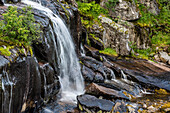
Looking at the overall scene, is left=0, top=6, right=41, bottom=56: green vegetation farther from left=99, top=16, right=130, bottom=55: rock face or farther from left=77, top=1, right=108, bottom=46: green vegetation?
left=99, top=16, right=130, bottom=55: rock face

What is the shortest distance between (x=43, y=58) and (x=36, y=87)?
1754mm

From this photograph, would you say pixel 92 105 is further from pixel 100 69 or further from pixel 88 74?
pixel 100 69

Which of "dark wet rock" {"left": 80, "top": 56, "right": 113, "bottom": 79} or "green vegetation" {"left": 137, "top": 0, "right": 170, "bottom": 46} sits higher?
"green vegetation" {"left": 137, "top": 0, "right": 170, "bottom": 46}

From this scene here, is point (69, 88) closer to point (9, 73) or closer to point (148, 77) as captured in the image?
point (9, 73)

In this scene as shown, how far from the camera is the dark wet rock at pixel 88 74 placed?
10352 millimetres

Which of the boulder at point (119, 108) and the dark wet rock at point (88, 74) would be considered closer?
the boulder at point (119, 108)

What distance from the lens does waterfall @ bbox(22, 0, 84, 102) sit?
870cm

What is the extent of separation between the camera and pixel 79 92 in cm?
904

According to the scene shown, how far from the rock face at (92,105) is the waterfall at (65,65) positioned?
979 millimetres

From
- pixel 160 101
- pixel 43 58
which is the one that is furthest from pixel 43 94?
pixel 160 101

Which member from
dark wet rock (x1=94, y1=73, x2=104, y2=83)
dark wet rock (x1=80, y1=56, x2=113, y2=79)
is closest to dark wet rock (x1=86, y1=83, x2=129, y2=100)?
dark wet rock (x1=94, y1=73, x2=104, y2=83)

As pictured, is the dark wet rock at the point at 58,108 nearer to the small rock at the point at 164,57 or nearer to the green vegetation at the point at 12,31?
the green vegetation at the point at 12,31

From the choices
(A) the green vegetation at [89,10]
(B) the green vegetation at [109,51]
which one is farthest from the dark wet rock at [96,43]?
(A) the green vegetation at [89,10]

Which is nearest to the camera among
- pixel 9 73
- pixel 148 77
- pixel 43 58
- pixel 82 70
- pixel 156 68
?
pixel 9 73
